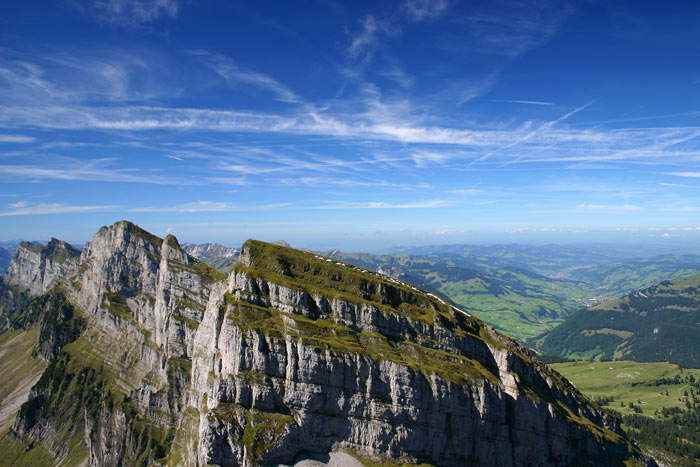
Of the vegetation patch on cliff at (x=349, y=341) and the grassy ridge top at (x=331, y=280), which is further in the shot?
the grassy ridge top at (x=331, y=280)

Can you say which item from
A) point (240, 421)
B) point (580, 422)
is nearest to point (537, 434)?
point (580, 422)

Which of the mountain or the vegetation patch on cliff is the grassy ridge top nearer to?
the mountain

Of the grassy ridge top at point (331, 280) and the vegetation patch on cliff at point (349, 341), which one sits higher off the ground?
the grassy ridge top at point (331, 280)

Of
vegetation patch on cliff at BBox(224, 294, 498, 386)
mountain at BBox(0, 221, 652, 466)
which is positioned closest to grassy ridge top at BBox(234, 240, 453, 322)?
mountain at BBox(0, 221, 652, 466)

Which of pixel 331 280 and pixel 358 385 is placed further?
pixel 331 280

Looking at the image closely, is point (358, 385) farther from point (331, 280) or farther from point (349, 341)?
point (331, 280)

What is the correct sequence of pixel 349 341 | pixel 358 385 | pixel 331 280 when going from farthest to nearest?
1. pixel 331 280
2. pixel 349 341
3. pixel 358 385

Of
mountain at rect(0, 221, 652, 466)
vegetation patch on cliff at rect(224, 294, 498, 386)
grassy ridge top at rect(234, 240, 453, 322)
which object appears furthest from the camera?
grassy ridge top at rect(234, 240, 453, 322)

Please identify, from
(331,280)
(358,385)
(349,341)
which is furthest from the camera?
(331,280)

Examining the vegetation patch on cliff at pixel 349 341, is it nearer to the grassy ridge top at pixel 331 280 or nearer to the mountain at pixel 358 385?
the mountain at pixel 358 385

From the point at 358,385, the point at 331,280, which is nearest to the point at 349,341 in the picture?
the point at 358,385

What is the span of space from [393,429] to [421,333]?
28.9 metres

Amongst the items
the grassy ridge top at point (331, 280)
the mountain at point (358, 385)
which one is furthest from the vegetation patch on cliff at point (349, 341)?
the grassy ridge top at point (331, 280)

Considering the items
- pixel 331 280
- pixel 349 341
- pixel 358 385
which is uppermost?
pixel 331 280
